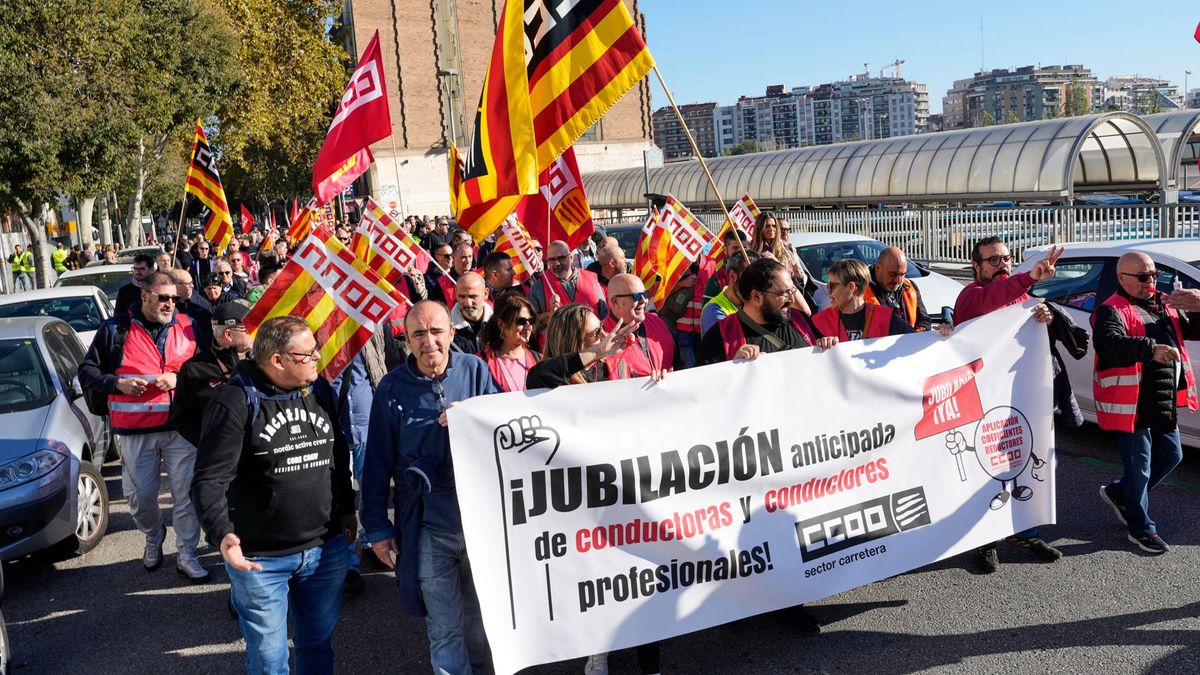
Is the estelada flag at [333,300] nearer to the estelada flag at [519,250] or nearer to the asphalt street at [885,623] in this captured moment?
the asphalt street at [885,623]

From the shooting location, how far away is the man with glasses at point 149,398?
6031 millimetres

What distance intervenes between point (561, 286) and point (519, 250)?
2.48 metres

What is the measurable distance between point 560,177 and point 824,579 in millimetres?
4555

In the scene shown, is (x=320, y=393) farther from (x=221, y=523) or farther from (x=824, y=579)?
(x=824, y=579)

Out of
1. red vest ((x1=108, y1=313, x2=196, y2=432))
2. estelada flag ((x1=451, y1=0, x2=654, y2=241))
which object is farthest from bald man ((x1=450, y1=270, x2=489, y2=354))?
red vest ((x1=108, y1=313, x2=196, y2=432))

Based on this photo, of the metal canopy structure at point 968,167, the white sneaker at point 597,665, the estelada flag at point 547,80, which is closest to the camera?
the white sneaker at point 597,665

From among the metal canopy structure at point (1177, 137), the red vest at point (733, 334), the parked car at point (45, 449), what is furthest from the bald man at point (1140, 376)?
the metal canopy structure at point (1177, 137)

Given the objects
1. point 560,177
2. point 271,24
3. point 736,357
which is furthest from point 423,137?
point 736,357

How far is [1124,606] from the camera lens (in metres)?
4.89

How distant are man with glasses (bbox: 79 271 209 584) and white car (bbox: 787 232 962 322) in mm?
7564

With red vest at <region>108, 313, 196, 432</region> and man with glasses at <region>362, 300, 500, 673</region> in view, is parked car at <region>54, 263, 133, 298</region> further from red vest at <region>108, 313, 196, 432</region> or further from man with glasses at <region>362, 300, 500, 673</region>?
man with glasses at <region>362, 300, 500, 673</region>

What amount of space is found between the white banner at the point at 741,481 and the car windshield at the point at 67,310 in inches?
339

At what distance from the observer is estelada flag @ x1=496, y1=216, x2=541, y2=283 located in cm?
1034

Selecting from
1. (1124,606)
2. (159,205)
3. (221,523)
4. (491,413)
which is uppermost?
(159,205)
